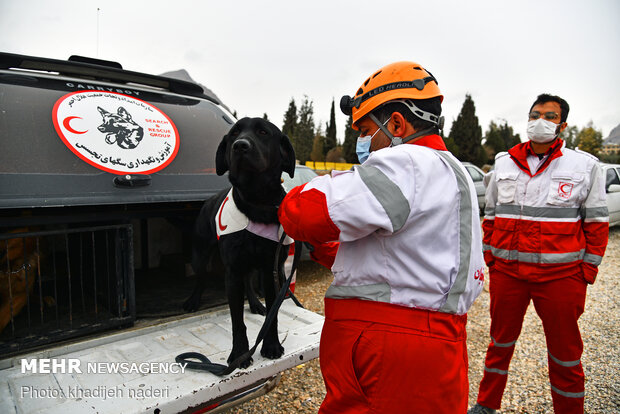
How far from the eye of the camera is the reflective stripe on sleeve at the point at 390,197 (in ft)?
3.93

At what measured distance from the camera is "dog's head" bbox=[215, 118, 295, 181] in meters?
2.12

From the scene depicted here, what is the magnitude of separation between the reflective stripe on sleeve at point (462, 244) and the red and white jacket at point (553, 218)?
174 centimetres

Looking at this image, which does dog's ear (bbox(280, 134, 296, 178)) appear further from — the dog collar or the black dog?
the dog collar

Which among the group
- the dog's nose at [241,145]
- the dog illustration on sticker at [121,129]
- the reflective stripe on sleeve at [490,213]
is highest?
the dog illustration on sticker at [121,129]

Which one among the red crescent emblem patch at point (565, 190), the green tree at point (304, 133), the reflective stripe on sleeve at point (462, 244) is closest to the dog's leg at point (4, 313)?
the reflective stripe on sleeve at point (462, 244)

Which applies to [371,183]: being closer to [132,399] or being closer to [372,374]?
[372,374]

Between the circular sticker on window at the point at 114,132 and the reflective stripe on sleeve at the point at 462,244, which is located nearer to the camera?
the reflective stripe on sleeve at the point at 462,244

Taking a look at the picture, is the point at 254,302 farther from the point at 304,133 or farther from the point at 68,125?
the point at 304,133

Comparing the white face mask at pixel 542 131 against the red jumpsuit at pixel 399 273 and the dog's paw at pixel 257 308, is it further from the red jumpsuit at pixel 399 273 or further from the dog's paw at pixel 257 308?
the dog's paw at pixel 257 308

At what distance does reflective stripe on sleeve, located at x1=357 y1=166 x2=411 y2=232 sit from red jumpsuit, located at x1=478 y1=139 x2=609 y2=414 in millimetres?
1994

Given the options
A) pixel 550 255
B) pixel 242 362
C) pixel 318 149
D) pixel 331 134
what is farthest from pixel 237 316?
pixel 331 134

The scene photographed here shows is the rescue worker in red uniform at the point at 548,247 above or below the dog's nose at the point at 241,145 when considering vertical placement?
below

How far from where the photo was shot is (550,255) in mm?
2646

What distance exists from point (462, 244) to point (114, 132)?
2.48 m
